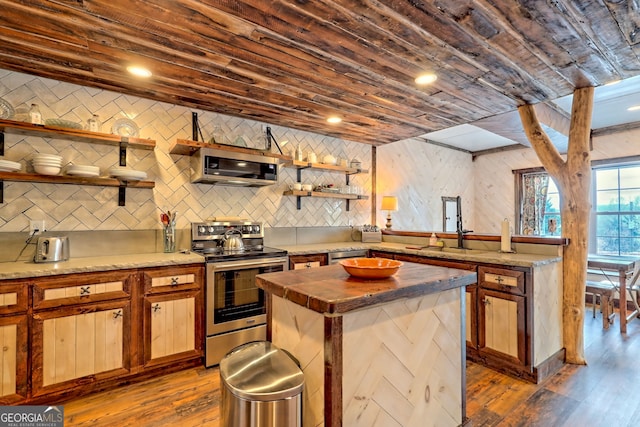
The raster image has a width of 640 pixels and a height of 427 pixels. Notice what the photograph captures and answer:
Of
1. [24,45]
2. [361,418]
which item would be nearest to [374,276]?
[361,418]

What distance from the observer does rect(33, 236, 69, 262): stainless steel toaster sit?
7.54ft

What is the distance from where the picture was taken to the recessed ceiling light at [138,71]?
2291 mm

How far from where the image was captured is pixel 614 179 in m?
4.76

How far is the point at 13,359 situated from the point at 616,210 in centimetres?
713

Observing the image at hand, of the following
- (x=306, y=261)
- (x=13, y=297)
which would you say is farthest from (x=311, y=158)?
→ (x=13, y=297)

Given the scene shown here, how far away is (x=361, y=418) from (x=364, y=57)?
2146mm

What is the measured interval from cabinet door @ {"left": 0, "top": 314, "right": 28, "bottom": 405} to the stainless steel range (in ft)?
3.73

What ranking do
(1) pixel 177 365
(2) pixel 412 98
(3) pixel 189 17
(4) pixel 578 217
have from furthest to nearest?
1. (2) pixel 412 98
2. (4) pixel 578 217
3. (1) pixel 177 365
4. (3) pixel 189 17

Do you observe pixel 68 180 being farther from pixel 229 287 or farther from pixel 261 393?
pixel 261 393

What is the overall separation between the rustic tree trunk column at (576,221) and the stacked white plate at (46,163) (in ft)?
14.2

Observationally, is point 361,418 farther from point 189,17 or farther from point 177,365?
point 189,17

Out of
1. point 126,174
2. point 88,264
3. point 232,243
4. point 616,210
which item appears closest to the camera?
point 88,264

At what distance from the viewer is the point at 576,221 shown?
2.71 meters

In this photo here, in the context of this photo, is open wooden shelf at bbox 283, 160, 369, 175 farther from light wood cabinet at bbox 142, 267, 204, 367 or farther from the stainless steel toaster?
the stainless steel toaster
